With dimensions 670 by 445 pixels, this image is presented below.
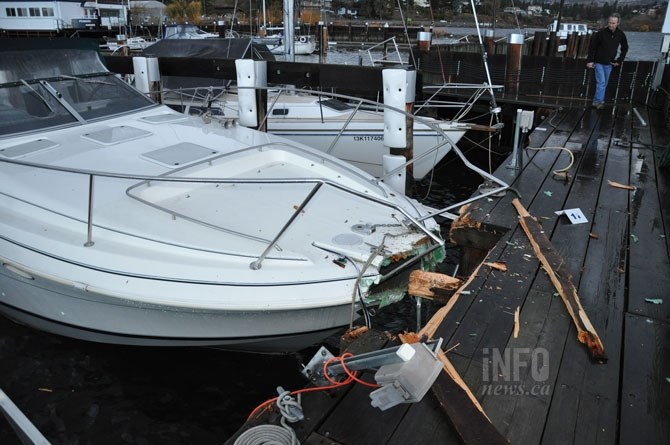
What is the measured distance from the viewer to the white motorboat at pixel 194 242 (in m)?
3.38

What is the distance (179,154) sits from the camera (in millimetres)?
4672

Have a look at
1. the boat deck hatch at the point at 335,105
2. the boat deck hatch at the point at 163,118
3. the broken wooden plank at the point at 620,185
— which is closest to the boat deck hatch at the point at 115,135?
the boat deck hatch at the point at 163,118

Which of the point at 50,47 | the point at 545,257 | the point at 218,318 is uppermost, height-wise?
the point at 50,47

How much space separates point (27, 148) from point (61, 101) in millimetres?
972

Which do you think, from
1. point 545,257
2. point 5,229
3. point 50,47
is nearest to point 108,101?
point 50,47

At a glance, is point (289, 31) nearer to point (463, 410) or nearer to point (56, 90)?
point (56, 90)

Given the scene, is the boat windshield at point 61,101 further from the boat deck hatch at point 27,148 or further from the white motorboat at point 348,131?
the white motorboat at point 348,131

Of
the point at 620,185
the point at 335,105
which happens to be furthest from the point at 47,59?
the point at 620,185

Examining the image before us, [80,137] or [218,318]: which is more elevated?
[80,137]

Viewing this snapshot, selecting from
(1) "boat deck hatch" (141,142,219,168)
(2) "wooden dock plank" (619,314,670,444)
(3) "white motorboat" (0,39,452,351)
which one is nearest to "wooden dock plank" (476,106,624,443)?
(2) "wooden dock plank" (619,314,670,444)

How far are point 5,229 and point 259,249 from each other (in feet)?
6.56

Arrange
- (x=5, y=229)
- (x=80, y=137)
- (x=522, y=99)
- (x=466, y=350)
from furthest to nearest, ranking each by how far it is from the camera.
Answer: (x=522, y=99) < (x=80, y=137) < (x=5, y=229) < (x=466, y=350)

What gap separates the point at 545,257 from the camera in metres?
3.87

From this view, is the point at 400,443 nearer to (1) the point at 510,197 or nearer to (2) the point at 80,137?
(1) the point at 510,197
